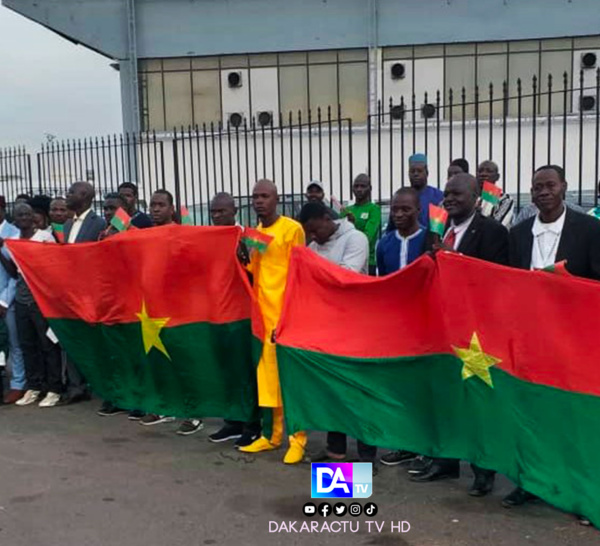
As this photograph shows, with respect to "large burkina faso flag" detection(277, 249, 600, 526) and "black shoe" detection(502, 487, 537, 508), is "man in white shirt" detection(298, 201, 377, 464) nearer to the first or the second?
"large burkina faso flag" detection(277, 249, 600, 526)

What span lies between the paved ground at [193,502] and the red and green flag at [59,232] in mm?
2041

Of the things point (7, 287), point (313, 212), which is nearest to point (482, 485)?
Result: point (313, 212)

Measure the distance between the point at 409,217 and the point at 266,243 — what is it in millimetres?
1034

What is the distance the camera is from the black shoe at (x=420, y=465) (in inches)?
200

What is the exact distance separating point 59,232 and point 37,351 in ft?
3.75

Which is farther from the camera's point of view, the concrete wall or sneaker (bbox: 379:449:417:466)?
the concrete wall

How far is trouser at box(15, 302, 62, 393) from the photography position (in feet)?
23.2

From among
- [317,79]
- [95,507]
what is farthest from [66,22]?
[95,507]

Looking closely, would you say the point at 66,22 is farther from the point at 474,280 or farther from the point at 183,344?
the point at 474,280

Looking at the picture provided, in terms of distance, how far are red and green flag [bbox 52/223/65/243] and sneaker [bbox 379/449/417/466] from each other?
378 cm

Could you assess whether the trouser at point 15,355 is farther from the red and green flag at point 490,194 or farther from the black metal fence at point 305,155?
the black metal fence at point 305,155

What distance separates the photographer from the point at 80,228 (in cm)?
714

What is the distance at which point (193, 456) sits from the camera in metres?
5.57

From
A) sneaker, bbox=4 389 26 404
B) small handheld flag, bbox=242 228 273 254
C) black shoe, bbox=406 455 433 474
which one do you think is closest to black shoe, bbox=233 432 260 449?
black shoe, bbox=406 455 433 474
